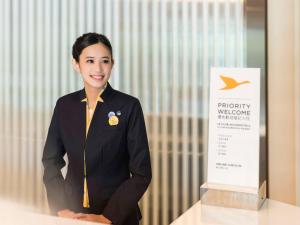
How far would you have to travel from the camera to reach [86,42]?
2084 mm

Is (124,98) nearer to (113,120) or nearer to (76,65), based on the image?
(113,120)

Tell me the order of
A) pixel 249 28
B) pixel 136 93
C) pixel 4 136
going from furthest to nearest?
pixel 4 136 < pixel 136 93 < pixel 249 28

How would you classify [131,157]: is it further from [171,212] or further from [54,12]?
[54,12]

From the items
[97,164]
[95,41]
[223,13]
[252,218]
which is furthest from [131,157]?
[252,218]

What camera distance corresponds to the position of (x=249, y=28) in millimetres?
1962

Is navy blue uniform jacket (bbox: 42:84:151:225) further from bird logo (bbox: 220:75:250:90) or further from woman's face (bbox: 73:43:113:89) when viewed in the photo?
bird logo (bbox: 220:75:250:90)

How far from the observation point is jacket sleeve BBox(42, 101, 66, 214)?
2096 mm

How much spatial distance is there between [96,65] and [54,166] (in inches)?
21.6

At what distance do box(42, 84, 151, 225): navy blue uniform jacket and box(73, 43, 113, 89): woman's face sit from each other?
0.05 m

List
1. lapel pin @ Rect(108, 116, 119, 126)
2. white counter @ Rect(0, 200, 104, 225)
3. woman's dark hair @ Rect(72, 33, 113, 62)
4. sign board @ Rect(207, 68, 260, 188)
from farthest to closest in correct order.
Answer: woman's dark hair @ Rect(72, 33, 113, 62) → lapel pin @ Rect(108, 116, 119, 126) → sign board @ Rect(207, 68, 260, 188) → white counter @ Rect(0, 200, 104, 225)

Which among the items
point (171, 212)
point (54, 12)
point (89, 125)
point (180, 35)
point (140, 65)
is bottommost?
point (171, 212)

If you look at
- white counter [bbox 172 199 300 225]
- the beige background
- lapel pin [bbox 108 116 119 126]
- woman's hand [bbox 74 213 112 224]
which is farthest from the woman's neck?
white counter [bbox 172 199 300 225]

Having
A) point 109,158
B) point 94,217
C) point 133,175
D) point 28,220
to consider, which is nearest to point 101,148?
point 109,158

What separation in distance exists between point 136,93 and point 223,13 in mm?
548
